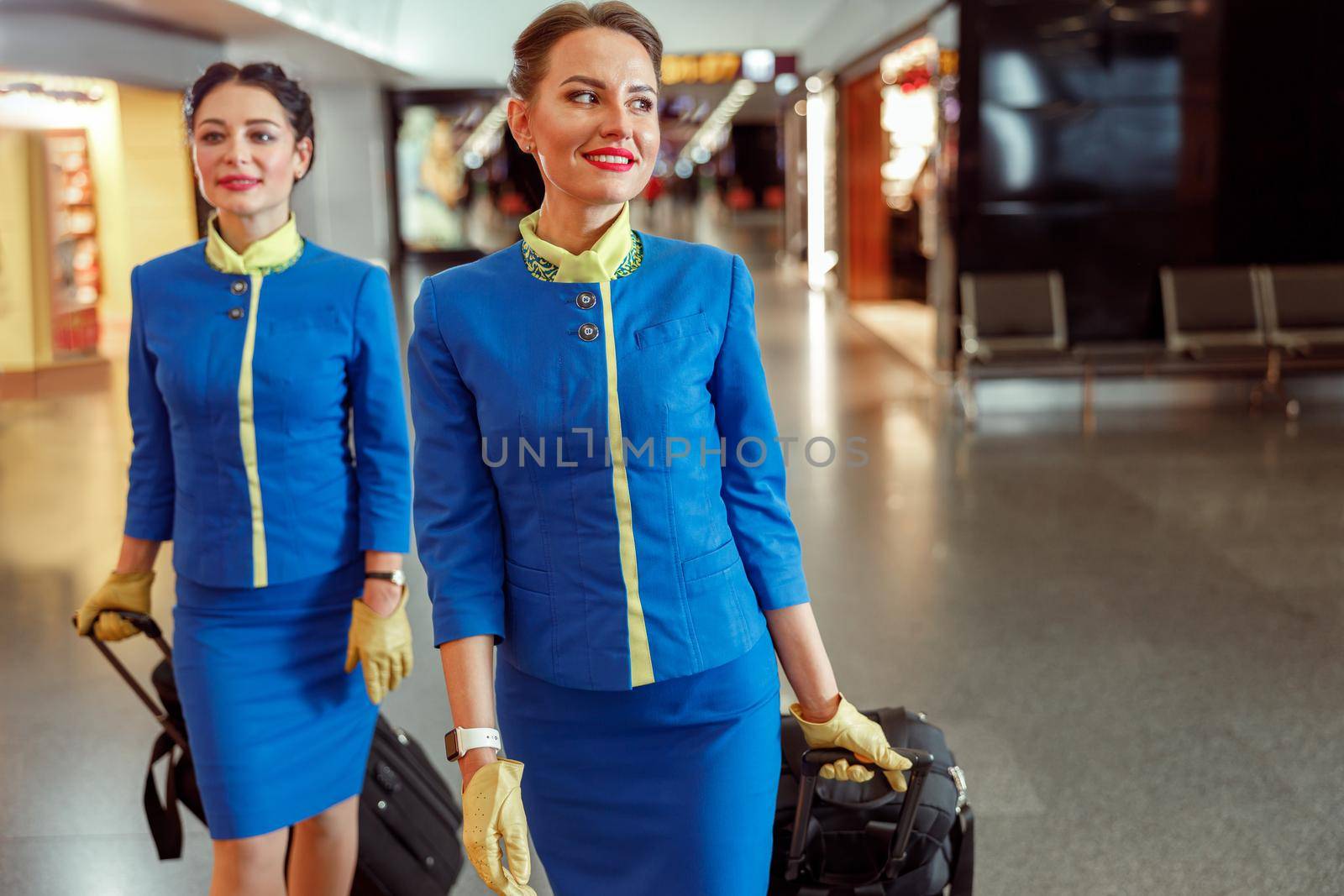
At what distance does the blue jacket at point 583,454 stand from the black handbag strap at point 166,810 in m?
1.19

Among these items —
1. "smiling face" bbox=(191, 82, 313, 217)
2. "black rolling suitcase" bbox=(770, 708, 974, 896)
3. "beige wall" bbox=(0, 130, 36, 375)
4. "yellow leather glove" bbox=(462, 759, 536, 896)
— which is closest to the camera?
"yellow leather glove" bbox=(462, 759, 536, 896)

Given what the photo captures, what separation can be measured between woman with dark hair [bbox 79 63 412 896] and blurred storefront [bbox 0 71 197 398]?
10.5 metres

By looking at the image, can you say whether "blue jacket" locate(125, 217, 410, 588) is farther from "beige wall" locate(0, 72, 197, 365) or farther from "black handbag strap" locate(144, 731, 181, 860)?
Answer: "beige wall" locate(0, 72, 197, 365)

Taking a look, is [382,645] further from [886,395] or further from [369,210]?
[369,210]

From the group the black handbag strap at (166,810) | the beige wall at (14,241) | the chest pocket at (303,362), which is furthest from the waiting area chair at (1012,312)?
the beige wall at (14,241)

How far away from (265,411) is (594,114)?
952 mm

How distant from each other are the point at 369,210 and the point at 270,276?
Answer: 74.8ft

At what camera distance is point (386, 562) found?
2.29 m

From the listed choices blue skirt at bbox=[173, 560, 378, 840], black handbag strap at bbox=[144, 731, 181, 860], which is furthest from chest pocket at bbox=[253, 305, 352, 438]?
black handbag strap at bbox=[144, 731, 181, 860]

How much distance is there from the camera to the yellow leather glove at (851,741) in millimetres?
1686

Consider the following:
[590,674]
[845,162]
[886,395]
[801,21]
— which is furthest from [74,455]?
[801,21]

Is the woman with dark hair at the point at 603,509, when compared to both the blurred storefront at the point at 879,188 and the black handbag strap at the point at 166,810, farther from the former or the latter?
the blurred storefront at the point at 879,188

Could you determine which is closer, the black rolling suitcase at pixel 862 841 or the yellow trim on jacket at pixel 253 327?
the black rolling suitcase at pixel 862 841

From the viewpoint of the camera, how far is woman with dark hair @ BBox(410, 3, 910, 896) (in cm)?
155
